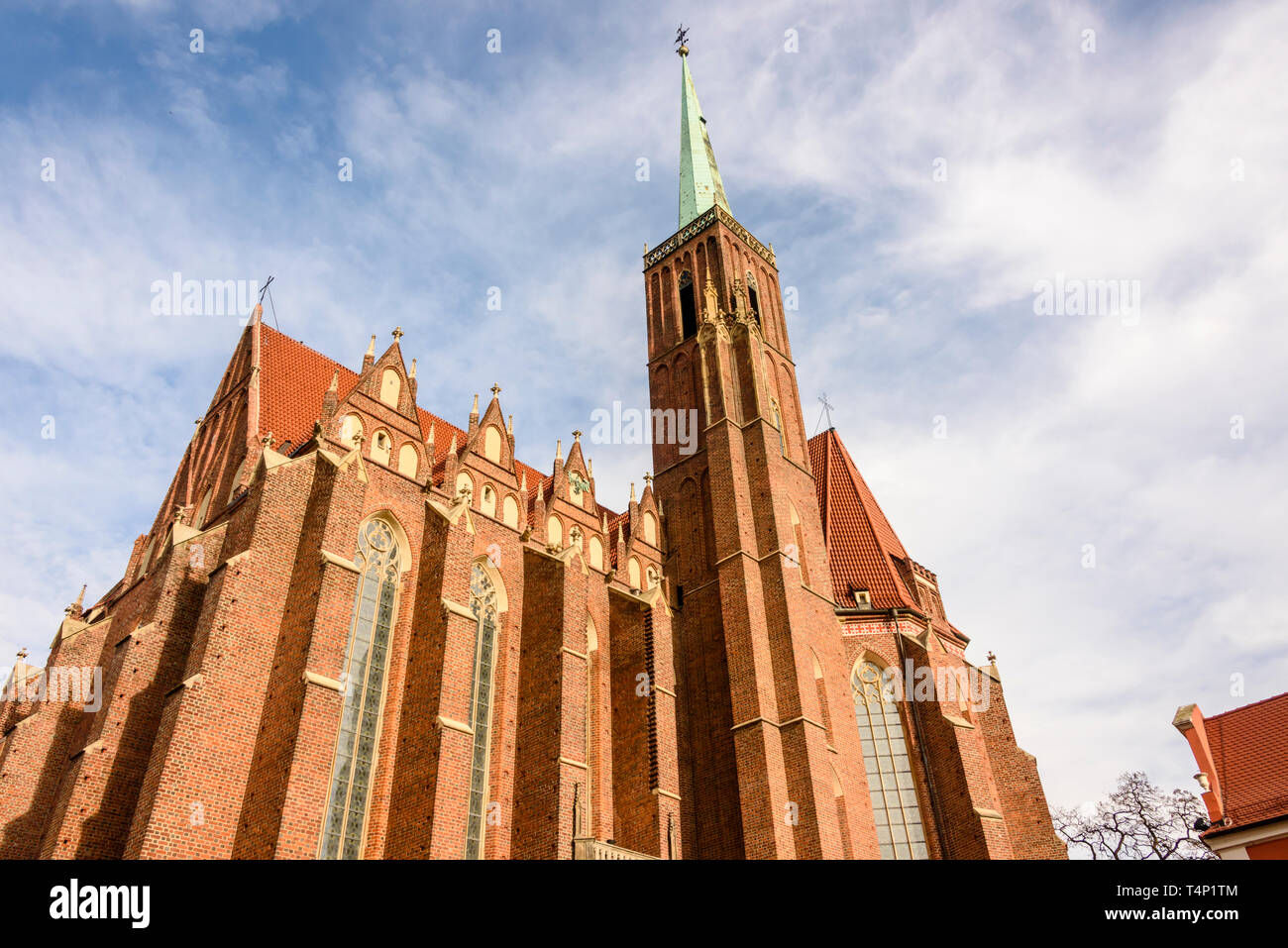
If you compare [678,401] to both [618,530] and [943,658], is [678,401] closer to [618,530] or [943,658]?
[618,530]

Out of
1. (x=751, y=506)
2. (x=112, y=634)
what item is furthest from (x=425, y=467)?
(x=751, y=506)

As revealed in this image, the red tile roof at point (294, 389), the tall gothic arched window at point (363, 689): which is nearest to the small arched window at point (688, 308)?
the red tile roof at point (294, 389)

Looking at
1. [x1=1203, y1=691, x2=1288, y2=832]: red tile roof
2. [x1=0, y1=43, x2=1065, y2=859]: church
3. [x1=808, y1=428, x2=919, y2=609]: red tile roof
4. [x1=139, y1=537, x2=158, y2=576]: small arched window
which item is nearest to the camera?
[x1=0, y1=43, x2=1065, y2=859]: church

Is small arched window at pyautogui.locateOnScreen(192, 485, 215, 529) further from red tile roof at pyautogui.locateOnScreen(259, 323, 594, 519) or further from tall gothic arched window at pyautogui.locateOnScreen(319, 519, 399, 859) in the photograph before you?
tall gothic arched window at pyautogui.locateOnScreen(319, 519, 399, 859)

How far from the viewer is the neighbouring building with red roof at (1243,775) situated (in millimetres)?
16703

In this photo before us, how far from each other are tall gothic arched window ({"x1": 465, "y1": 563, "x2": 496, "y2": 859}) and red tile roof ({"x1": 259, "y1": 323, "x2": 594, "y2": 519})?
357 centimetres

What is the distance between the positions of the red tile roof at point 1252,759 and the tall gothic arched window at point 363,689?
16094mm

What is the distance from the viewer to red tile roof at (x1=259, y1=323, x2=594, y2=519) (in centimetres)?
2070

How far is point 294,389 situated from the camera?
72.7 ft

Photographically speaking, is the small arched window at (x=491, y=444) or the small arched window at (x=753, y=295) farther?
the small arched window at (x=753, y=295)

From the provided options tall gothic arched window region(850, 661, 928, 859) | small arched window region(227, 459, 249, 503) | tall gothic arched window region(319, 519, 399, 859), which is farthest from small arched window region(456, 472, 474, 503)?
tall gothic arched window region(850, 661, 928, 859)

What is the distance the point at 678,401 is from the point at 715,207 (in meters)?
7.86

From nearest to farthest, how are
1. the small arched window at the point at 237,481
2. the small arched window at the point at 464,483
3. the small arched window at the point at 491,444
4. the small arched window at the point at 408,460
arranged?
the small arched window at the point at 237,481 → the small arched window at the point at 408,460 → the small arched window at the point at 464,483 → the small arched window at the point at 491,444

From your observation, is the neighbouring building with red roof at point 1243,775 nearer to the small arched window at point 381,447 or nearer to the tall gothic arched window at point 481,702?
the tall gothic arched window at point 481,702
